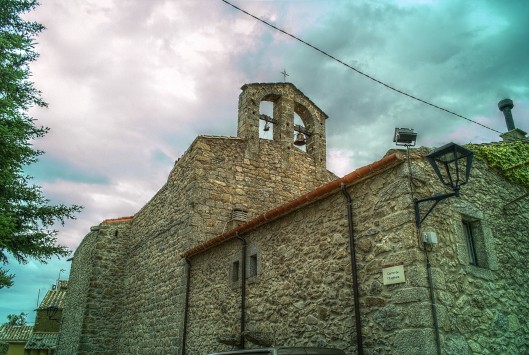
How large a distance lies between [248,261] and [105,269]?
8162mm

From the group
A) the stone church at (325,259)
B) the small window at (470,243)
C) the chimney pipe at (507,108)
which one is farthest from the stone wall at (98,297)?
the chimney pipe at (507,108)

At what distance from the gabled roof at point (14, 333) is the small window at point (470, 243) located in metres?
32.0

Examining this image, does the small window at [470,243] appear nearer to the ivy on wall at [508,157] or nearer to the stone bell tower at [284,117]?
the ivy on wall at [508,157]

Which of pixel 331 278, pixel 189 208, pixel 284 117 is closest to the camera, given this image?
pixel 331 278

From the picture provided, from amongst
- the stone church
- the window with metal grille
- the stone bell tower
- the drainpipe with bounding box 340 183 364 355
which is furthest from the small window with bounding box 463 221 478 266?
the stone bell tower

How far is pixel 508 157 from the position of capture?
7051 mm

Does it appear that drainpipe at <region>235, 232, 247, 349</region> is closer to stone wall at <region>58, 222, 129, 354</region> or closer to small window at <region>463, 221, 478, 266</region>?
small window at <region>463, 221, 478, 266</region>

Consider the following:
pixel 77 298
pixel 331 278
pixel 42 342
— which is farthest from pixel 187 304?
pixel 42 342

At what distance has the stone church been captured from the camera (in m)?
5.03

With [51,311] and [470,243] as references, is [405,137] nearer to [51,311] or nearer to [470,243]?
[470,243]

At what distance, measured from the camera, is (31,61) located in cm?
1189

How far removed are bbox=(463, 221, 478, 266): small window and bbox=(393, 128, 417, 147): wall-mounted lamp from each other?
165cm

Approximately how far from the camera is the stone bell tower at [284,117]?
39.9 ft

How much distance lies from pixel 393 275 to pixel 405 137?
5.98 feet
